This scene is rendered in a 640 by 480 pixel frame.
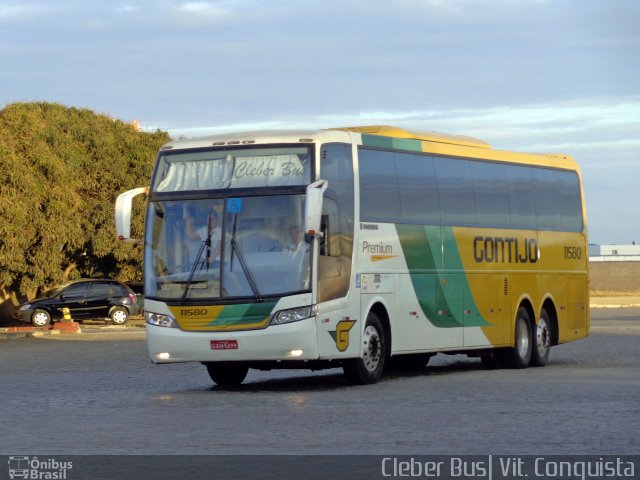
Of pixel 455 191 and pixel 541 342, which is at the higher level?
pixel 455 191

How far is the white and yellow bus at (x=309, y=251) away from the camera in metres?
20.1

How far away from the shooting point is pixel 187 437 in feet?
45.4

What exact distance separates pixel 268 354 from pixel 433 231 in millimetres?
4625

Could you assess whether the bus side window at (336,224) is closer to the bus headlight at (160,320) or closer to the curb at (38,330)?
the bus headlight at (160,320)

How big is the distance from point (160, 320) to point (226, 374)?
201 cm

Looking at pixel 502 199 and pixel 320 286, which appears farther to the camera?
pixel 502 199

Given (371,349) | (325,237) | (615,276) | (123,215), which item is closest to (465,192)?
(371,349)

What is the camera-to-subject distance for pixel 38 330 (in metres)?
43.6

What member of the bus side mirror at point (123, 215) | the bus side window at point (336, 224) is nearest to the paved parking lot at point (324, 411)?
the bus side window at point (336, 224)

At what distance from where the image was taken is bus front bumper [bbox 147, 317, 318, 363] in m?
19.9

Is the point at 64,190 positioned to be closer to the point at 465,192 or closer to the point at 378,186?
the point at 465,192
